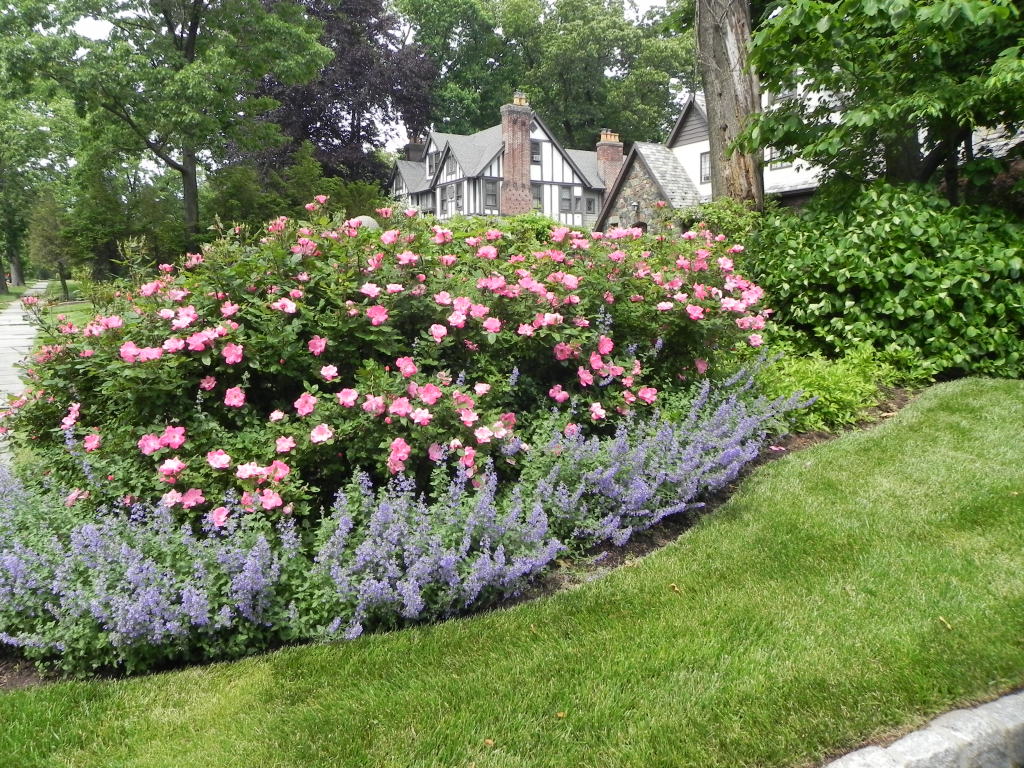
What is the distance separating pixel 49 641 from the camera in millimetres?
2580

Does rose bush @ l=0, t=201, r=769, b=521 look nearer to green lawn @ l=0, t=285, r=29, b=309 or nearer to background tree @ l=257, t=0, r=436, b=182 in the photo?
background tree @ l=257, t=0, r=436, b=182

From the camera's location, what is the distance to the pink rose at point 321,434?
3115 mm

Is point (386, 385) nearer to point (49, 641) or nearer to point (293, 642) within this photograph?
point (293, 642)

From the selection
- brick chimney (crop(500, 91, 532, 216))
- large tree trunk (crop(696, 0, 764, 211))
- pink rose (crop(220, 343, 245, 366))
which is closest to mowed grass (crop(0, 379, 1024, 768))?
pink rose (crop(220, 343, 245, 366))

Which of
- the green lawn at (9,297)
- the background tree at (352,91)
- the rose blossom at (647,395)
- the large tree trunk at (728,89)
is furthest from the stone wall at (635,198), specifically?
the green lawn at (9,297)

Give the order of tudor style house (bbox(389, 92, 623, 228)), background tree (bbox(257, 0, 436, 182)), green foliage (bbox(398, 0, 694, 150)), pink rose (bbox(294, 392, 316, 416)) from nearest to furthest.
Result: 1. pink rose (bbox(294, 392, 316, 416))
2. background tree (bbox(257, 0, 436, 182))
3. tudor style house (bbox(389, 92, 623, 228))
4. green foliage (bbox(398, 0, 694, 150))

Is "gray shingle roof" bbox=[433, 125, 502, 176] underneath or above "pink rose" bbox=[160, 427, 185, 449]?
above

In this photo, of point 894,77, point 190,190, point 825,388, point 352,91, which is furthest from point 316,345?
point 352,91

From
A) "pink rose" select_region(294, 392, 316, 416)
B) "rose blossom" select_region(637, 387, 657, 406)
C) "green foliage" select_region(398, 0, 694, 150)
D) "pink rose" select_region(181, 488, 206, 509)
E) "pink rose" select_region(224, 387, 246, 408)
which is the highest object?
"green foliage" select_region(398, 0, 694, 150)

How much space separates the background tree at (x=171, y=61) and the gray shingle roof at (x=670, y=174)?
12.1 metres

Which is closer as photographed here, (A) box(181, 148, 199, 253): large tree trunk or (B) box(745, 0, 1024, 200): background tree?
(B) box(745, 0, 1024, 200): background tree

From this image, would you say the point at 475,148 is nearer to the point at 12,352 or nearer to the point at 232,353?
the point at 12,352

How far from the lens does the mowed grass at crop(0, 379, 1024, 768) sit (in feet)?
7.16

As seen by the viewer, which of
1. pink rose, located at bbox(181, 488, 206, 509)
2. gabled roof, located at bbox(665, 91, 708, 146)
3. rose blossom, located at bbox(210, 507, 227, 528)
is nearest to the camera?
rose blossom, located at bbox(210, 507, 227, 528)
